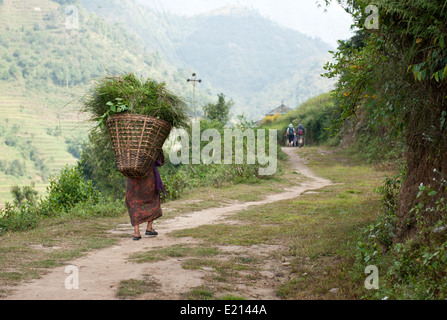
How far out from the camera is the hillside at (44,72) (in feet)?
280

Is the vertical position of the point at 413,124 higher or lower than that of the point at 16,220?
higher

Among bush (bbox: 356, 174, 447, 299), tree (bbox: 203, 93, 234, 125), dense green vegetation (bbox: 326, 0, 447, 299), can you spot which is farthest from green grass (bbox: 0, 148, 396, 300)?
tree (bbox: 203, 93, 234, 125)

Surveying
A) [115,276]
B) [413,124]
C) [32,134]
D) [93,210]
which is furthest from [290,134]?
[32,134]

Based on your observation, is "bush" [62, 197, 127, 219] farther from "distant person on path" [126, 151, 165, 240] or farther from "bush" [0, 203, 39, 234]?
"distant person on path" [126, 151, 165, 240]

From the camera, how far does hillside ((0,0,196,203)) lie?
8544 centimetres

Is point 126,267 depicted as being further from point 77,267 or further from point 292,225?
point 292,225

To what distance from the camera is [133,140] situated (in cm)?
626

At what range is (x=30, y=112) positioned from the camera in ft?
345

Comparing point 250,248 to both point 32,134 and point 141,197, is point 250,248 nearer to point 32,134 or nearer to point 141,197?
point 141,197

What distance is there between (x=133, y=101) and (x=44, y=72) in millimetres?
133341

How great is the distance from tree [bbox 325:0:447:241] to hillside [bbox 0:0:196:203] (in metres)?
57.1

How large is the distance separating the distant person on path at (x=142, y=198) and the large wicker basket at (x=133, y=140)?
0.42m

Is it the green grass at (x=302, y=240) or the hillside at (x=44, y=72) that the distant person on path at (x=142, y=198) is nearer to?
the green grass at (x=302, y=240)

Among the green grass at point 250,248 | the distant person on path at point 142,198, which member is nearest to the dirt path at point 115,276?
the green grass at point 250,248
